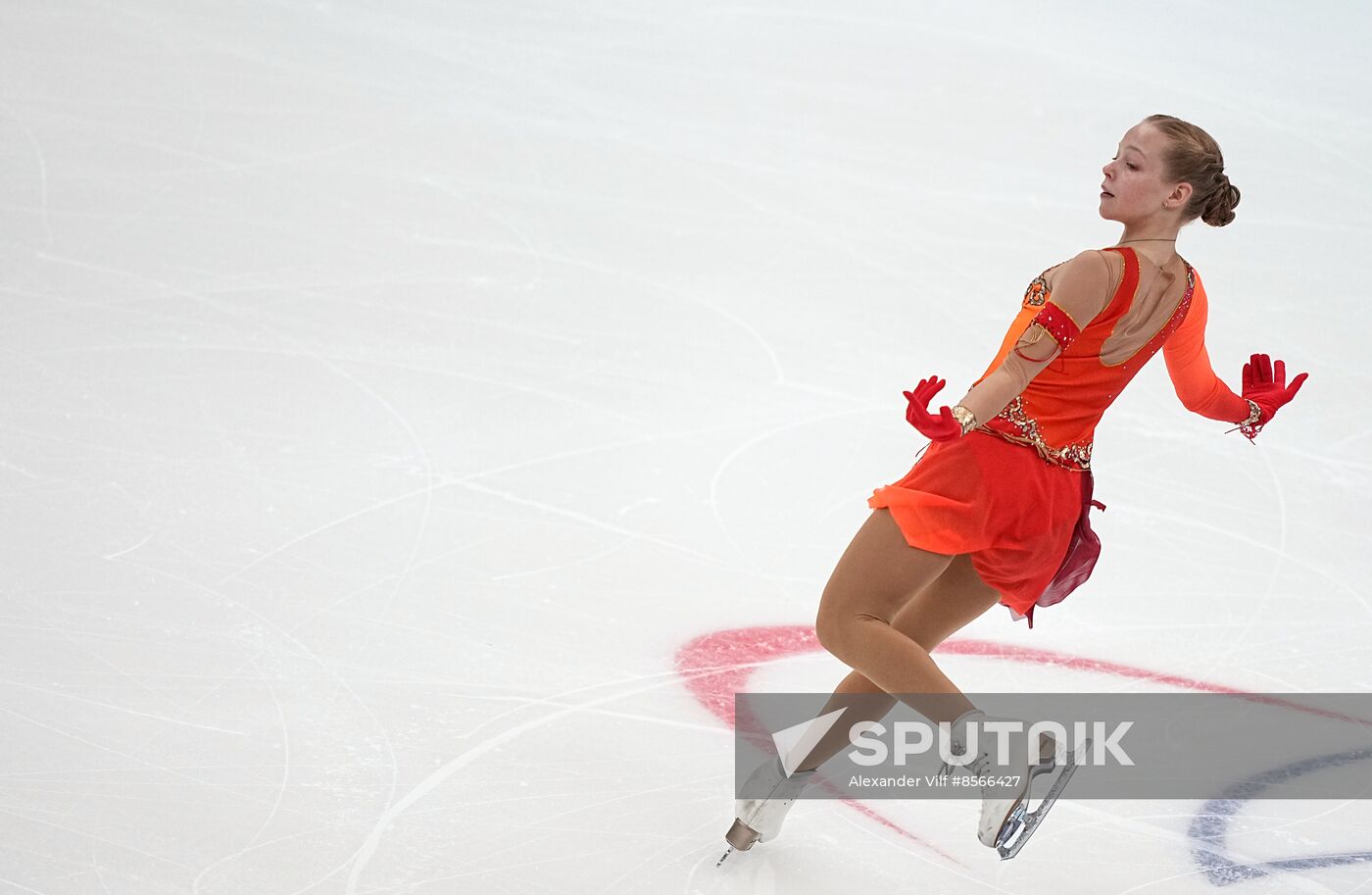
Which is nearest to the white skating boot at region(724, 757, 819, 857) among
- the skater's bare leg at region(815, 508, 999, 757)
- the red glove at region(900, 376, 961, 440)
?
the skater's bare leg at region(815, 508, 999, 757)

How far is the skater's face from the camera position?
253cm

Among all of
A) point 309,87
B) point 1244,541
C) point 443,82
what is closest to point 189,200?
point 309,87

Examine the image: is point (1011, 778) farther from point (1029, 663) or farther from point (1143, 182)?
point (1029, 663)

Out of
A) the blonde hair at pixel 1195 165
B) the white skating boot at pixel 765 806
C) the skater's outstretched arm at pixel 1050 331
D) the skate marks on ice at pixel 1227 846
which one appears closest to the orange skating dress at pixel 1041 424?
the skater's outstretched arm at pixel 1050 331

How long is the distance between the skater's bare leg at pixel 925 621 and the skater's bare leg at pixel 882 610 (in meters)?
0.13

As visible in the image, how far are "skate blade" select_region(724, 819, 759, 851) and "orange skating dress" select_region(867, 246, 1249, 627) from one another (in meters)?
0.68

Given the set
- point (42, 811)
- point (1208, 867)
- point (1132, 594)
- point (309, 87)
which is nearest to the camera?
point (42, 811)

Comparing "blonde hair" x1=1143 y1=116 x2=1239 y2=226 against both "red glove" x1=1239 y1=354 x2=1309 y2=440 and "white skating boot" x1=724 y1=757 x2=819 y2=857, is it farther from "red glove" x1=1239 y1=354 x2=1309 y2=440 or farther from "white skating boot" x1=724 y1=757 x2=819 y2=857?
"white skating boot" x1=724 y1=757 x2=819 y2=857

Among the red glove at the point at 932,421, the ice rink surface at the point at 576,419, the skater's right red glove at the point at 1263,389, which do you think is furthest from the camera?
the skater's right red glove at the point at 1263,389

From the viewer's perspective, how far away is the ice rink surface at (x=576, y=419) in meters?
2.91

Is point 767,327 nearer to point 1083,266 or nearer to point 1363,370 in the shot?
point 1363,370

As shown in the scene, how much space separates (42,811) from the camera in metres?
2.62

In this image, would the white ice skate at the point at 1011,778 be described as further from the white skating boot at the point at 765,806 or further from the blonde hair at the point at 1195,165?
the blonde hair at the point at 1195,165

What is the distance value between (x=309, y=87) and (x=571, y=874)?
5172 millimetres
